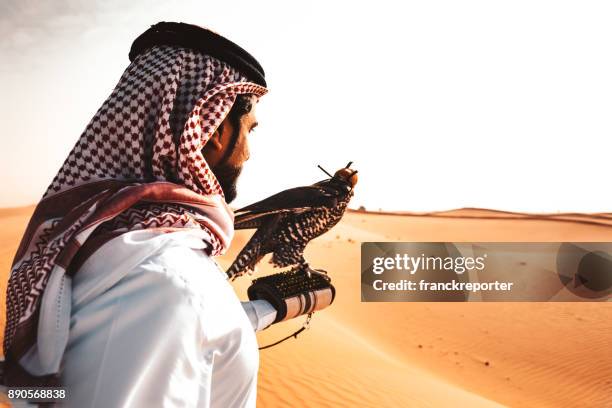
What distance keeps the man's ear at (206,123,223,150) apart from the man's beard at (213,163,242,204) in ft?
0.19

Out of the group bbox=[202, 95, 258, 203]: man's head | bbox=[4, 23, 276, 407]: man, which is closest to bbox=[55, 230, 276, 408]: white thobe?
bbox=[4, 23, 276, 407]: man

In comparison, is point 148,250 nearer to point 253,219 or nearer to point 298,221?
point 253,219

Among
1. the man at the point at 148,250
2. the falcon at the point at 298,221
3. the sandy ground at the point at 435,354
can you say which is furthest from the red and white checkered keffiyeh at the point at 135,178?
the sandy ground at the point at 435,354

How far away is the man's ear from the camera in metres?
1.55

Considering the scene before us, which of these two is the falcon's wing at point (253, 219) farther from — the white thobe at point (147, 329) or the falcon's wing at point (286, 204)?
the white thobe at point (147, 329)

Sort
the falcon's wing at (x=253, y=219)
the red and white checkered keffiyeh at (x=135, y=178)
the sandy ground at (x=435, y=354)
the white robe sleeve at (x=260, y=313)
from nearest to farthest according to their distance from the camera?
the red and white checkered keffiyeh at (x=135, y=178) < the white robe sleeve at (x=260, y=313) < the falcon's wing at (x=253, y=219) < the sandy ground at (x=435, y=354)

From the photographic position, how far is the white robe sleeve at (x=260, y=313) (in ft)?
6.35

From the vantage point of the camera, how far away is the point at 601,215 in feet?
89.6

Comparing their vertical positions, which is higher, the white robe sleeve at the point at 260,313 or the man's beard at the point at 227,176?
the man's beard at the point at 227,176

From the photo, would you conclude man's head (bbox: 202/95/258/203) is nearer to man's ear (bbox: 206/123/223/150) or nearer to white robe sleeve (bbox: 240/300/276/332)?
man's ear (bbox: 206/123/223/150)

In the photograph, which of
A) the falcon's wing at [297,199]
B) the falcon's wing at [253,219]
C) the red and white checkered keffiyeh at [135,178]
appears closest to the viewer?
the red and white checkered keffiyeh at [135,178]

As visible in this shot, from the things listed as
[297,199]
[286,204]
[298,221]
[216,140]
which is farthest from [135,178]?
[298,221]

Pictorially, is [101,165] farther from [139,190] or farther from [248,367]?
[248,367]

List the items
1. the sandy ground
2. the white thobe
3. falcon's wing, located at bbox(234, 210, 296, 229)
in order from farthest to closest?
the sandy ground < falcon's wing, located at bbox(234, 210, 296, 229) < the white thobe
